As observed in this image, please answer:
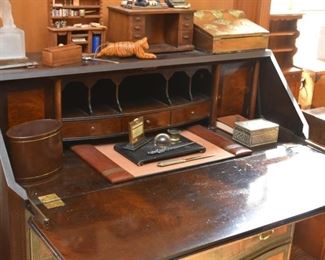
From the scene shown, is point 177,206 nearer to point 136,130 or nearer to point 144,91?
point 136,130

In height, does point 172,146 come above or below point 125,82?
below

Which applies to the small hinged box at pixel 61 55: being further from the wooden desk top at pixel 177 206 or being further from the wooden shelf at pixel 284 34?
the wooden shelf at pixel 284 34

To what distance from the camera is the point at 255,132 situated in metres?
2.20

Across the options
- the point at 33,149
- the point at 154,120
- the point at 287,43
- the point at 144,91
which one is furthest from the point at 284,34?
the point at 33,149

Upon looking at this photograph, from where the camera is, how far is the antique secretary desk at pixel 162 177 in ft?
5.06

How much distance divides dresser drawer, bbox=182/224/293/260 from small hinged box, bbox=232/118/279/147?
46 centimetres

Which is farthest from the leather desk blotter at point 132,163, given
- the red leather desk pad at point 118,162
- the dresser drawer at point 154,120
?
the dresser drawer at point 154,120

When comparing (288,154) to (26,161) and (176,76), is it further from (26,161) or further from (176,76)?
(26,161)

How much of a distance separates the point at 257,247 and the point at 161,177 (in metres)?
Answer: 0.41

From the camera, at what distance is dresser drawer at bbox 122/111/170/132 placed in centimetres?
211

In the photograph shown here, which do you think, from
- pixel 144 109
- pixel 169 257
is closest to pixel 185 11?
pixel 144 109

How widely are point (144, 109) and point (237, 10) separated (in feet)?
2.48

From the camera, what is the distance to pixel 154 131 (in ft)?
7.32

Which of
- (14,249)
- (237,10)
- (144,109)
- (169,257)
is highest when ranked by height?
(237,10)
